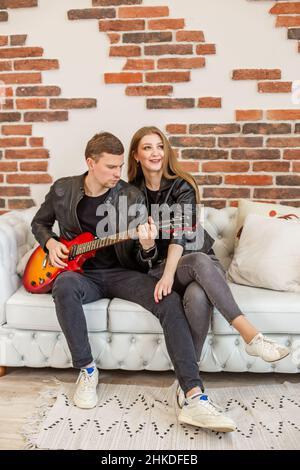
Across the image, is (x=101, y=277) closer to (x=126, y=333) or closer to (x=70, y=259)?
(x=70, y=259)

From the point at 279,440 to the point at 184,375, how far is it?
15.9 inches

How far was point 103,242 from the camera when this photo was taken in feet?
6.89

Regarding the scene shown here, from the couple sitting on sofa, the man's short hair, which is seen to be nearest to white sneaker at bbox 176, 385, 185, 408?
the couple sitting on sofa

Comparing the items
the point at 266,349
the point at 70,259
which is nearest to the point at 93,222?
the point at 70,259

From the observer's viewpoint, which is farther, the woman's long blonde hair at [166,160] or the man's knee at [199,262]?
the woman's long blonde hair at [166,160]

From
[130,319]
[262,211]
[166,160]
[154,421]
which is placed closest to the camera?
[154,421]

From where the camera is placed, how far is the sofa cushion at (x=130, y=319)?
209cm

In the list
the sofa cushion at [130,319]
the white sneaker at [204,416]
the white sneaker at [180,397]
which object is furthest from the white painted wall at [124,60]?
the white sneaker at [204,416]

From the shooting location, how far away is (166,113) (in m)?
2.79

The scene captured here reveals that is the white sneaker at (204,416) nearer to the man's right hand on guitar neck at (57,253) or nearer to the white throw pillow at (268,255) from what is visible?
the white throw pillow at (268,255)

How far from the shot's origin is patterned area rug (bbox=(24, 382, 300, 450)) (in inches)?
69.0

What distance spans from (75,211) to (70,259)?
218 mm
